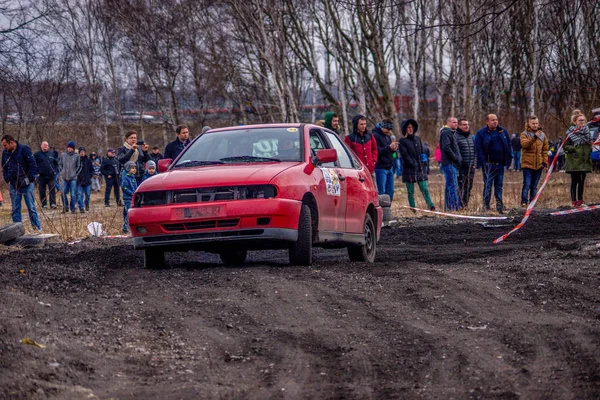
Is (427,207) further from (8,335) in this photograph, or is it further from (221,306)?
(8,335)

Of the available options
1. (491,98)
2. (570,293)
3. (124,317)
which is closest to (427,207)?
(570,293)

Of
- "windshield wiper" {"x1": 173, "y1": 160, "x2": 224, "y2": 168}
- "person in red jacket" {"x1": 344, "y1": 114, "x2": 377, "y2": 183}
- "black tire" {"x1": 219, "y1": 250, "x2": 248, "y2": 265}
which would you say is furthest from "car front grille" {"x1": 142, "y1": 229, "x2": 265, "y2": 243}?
"person in red jacket" {"x1": 344, "y1": 114, "x2": 377, "y2": 183}

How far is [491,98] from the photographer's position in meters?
54.2

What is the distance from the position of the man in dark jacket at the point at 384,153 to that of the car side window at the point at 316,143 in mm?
7178

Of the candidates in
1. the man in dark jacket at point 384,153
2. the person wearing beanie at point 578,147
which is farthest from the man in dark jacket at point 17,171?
the person wearing beanie at point 578,147

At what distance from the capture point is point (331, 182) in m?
10.6

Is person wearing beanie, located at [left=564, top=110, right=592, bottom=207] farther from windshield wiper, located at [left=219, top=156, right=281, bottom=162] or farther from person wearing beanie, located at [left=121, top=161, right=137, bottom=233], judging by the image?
windshield wiper, located at [left=219, top=156, right=281, bottom=162]

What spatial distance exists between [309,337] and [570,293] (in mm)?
2643

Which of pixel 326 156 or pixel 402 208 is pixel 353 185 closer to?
pixel 326 156

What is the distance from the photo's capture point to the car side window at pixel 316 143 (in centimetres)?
1077

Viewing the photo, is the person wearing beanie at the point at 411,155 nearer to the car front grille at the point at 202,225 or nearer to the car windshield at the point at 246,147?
the car windshield at the point at 246,147

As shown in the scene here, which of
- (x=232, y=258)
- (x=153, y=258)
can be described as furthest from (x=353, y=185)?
(x=153, y=258)

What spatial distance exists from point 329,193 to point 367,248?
1414 millimetres

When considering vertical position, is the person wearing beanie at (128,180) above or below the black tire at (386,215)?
above
